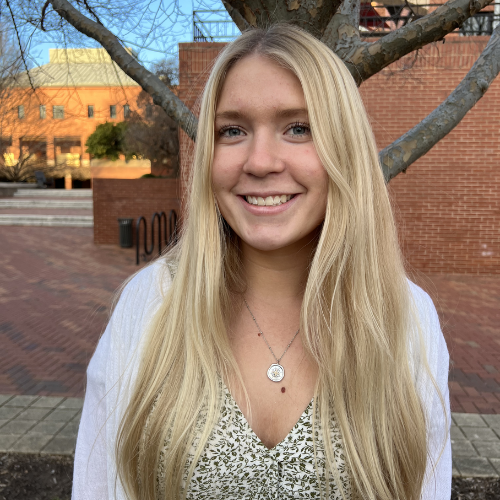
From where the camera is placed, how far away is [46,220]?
17344 millimetres

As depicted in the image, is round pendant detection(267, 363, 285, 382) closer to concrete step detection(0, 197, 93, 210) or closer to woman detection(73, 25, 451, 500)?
woman detection(73, 25, 451, 500)

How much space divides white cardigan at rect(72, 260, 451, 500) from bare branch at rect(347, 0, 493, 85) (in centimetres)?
119

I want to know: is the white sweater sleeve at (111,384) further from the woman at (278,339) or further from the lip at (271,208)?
the lip at (271,208)

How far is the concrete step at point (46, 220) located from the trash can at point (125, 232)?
A: 17.5 ft

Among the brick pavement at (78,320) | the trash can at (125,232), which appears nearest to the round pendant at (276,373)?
the brick pavement at (78,320)

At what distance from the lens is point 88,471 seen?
1515mm

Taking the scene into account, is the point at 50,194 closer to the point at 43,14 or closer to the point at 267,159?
the point at 43,14

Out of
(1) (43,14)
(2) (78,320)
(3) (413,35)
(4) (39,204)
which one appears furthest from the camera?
(4) (39,204)

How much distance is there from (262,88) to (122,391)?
36.5 inches

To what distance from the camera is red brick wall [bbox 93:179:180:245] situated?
12633 mm

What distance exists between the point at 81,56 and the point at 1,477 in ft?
9.96

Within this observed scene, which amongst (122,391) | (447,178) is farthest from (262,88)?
(447,178)

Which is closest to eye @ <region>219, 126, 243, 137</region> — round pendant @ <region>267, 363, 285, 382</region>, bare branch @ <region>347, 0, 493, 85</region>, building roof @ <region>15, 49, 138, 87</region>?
round pendant @ <region>267, 363, 285, 382</region>

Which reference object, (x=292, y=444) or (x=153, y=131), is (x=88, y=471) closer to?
(x=292, y=444)
